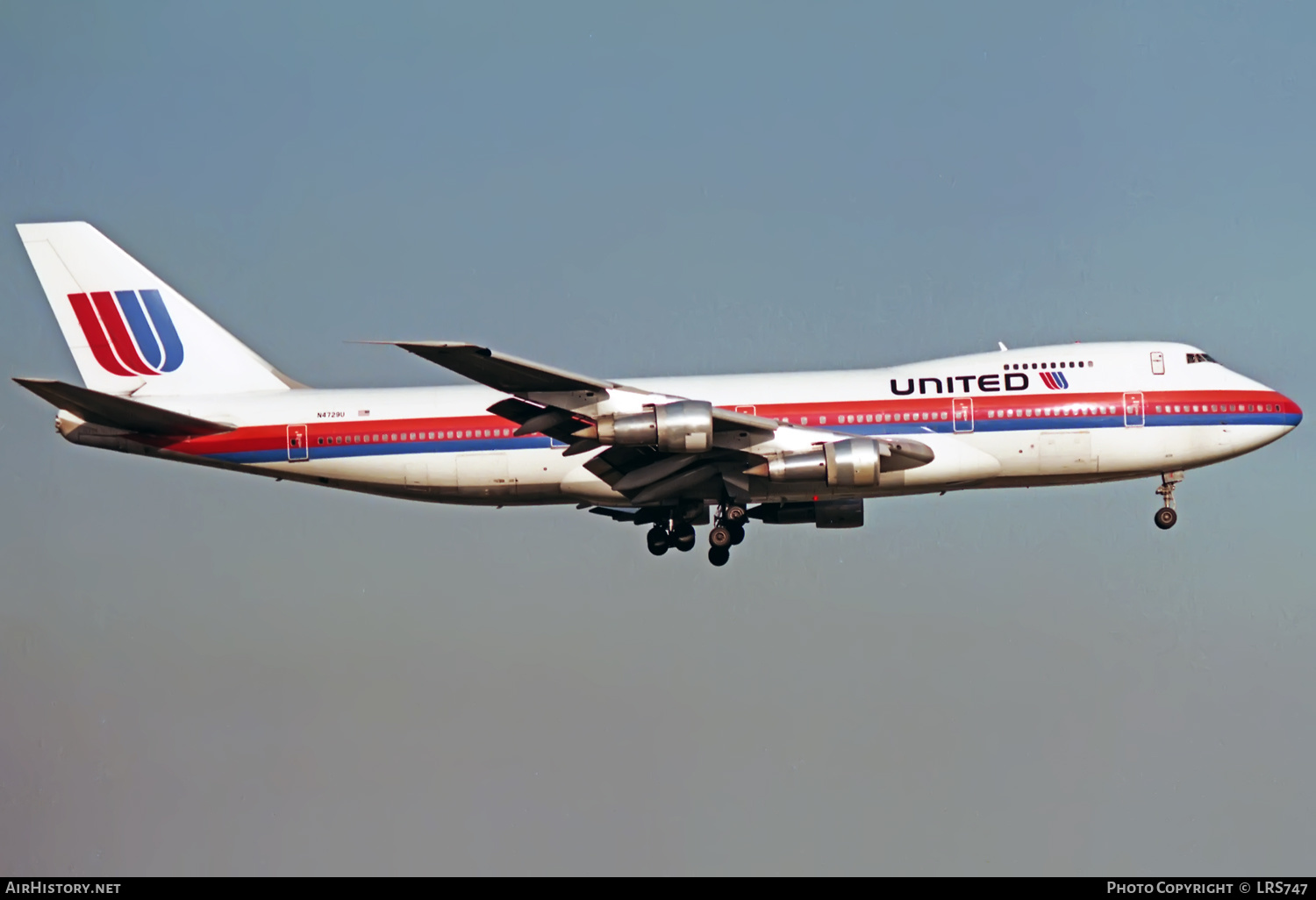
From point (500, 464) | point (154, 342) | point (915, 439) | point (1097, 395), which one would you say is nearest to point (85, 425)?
point (154, 342)

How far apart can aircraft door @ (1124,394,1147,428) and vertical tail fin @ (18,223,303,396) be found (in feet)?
82.1

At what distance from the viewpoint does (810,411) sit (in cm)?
4753

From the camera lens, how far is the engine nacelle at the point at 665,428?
42969 millimetres

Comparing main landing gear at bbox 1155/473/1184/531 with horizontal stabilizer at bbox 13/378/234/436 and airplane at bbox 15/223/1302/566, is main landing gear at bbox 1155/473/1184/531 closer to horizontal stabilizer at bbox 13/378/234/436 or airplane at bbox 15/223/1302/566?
airplane at bbox 15/223/1302/566

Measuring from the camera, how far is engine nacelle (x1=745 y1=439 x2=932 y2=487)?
44.5 metres

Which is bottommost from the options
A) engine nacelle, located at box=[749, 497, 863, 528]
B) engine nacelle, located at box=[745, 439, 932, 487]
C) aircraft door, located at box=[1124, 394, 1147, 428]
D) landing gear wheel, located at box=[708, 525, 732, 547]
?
landing gear wheel, located at box=[708, 525, 732, 547]

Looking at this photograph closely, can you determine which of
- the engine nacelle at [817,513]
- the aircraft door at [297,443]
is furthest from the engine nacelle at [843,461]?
the aircraft door at [297,443]

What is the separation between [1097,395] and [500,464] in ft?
57.5

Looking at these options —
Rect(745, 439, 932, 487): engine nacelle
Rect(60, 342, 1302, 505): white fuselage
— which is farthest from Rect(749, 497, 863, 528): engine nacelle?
Rect(745, 439, 932, 487): engine nacelle

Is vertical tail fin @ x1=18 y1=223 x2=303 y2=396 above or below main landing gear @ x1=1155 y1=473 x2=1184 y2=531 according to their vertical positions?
above

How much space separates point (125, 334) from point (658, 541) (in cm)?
1753

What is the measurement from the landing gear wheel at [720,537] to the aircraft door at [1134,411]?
39.4 ft

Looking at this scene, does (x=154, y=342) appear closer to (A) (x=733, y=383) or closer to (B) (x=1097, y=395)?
(A) (x=733, y=383)
